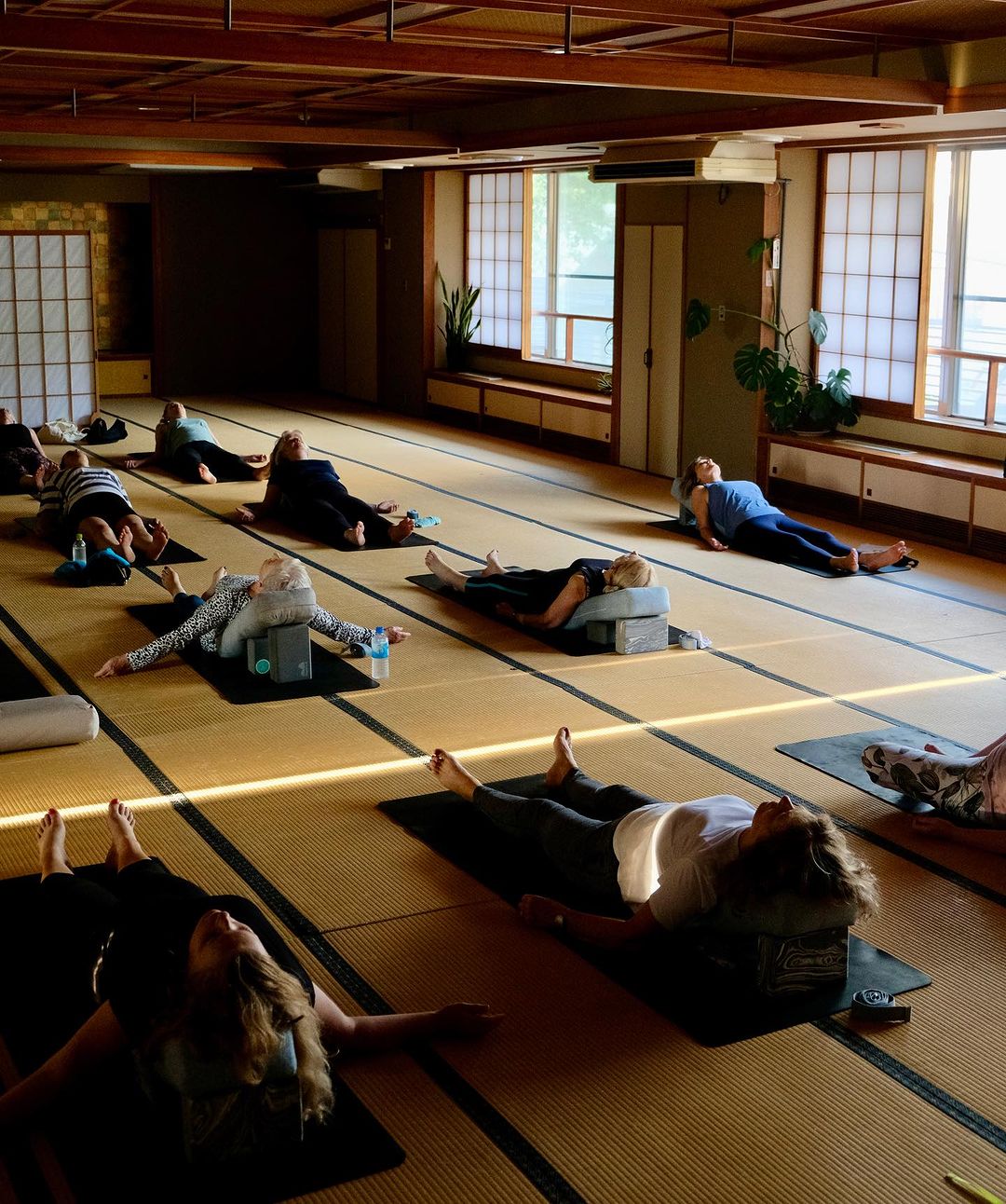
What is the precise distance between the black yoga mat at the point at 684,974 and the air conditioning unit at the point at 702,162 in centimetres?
556

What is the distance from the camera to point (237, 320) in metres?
15.1

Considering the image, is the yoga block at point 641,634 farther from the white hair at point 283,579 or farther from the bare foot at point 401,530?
the bare foot at point 401,530

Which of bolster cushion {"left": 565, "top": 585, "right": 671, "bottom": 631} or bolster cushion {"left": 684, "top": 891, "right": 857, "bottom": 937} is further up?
bolster cushion {"left": 565, "top": 585, "right": 671, "bottom": 631}

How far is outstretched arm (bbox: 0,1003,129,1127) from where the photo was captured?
2557 millimetres

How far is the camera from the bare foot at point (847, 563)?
7.18 metres

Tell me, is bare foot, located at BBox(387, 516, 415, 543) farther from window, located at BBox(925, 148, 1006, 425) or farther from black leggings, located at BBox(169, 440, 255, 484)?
window, located at BBox(925, 148, 1006, 425)

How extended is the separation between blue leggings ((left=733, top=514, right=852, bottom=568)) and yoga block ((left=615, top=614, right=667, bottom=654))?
1799 mm

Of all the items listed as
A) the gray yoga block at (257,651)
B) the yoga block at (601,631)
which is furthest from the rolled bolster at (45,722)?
the yoga block at (601,631)

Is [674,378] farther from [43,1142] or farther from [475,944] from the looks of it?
[43,1142]

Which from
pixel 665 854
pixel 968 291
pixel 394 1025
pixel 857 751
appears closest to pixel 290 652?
pixel 857 751

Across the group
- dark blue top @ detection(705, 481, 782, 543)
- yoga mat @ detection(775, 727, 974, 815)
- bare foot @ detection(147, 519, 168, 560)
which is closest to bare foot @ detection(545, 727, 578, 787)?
yoga mat @ detection(775, 727, 974, 815)

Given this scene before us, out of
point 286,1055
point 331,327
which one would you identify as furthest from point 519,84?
point 286,1055

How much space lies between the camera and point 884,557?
7.25 m

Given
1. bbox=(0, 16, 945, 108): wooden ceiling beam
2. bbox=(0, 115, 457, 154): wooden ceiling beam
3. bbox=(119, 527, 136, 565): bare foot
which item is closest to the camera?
bbox=(0, 16, 945, 108): wooden ceiling beam
